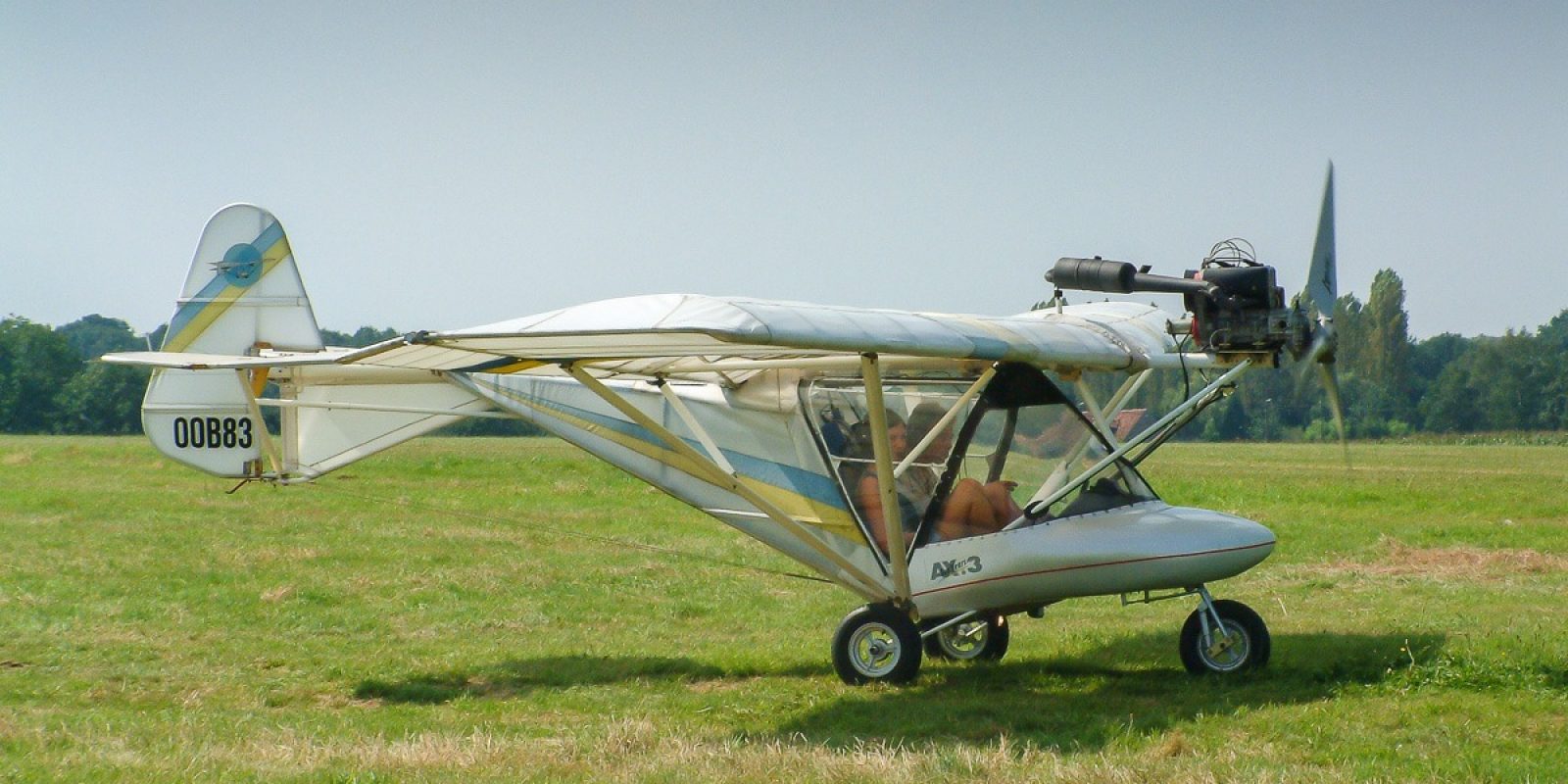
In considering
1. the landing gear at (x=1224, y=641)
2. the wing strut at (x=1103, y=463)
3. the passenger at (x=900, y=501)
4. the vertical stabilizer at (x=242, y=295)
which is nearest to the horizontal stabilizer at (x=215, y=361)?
the vertical stabilizer at (x=242, y=295)

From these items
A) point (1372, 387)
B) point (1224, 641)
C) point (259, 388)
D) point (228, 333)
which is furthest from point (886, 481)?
point (1372, 387)

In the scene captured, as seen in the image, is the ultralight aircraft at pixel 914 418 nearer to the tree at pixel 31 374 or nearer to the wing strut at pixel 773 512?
the wing strut at pixel 773 512

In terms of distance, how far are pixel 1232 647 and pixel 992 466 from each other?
2100 millimetres

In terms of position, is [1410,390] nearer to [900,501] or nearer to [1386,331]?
[1386,331]

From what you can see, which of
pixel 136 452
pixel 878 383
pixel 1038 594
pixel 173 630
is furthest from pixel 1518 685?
pixel 136 452

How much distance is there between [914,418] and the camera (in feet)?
34.4

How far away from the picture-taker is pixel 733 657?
11539 millimetres

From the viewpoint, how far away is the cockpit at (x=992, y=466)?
9.98 metres

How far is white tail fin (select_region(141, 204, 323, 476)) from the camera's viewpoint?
40.7ft

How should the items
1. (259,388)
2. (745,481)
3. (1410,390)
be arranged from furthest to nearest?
1. (1410,390)
2. (259,388)
3. (745,481)

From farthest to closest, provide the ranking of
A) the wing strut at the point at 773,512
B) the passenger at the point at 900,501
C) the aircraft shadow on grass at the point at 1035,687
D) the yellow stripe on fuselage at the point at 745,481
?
the yellow stripe on fuselage at the point at 745,481
the passenger at the point at 900,501
the wing strut at the point at 773,512
the aircraft shadow on grass at the point at 1035,687

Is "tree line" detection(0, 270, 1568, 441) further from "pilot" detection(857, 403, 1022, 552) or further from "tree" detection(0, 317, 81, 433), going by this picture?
"pilot" detection(857, 403, 1022, 552)

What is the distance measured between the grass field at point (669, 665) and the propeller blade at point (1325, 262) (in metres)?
2.49

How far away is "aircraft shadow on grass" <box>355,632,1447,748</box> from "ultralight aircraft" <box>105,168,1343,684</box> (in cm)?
44
